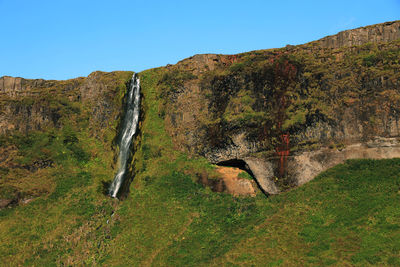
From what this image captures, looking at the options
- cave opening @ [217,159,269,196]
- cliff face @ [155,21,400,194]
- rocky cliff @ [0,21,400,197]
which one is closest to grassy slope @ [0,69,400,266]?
cave opening @ [217,159,269,196]

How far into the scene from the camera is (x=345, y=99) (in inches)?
984

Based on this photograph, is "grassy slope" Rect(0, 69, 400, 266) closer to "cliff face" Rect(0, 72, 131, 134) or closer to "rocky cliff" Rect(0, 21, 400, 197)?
"rocky cliff" Rect(0, 21, 400, 197)

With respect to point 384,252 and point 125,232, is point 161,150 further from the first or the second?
point 384,252

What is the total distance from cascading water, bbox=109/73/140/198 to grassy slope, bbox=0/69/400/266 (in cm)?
101

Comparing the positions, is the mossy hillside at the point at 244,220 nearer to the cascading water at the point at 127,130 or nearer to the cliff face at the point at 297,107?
the cliff face at the point at 297,107

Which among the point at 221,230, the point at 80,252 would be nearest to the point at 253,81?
the point at 221,230

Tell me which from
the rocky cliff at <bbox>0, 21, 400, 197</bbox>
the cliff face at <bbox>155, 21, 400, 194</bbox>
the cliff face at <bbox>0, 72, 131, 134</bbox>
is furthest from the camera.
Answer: the cliff face at <bbox>0, 72, 131, 134</bbox>

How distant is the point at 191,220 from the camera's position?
2473 cm

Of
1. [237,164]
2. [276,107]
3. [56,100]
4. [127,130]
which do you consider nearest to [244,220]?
[237,164]

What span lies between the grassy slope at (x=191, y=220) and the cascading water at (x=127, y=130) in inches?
39.7

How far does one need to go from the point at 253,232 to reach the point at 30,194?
17936 mm

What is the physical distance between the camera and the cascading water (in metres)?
30.2

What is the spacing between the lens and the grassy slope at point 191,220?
19.2 m

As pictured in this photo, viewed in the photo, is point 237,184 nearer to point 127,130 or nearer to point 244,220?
point 244,220
